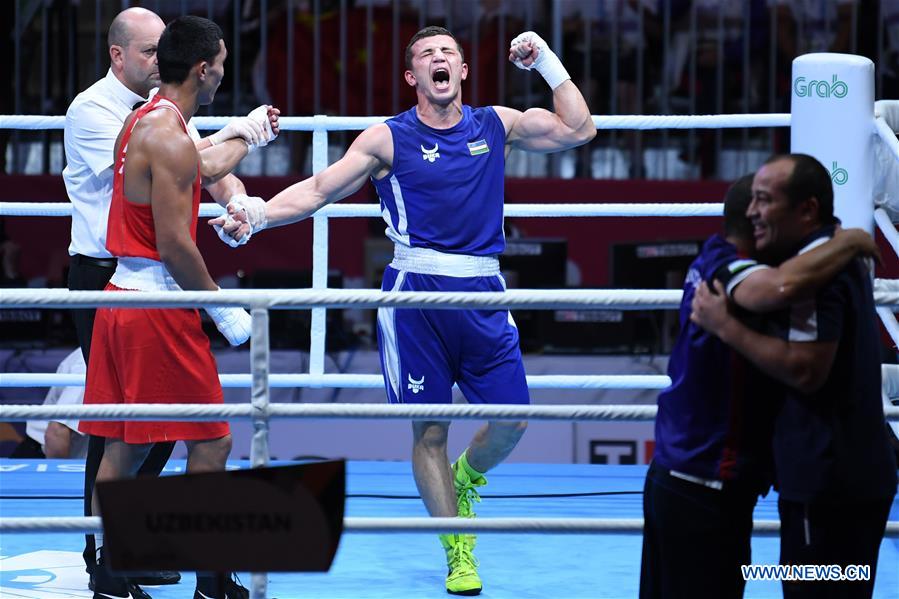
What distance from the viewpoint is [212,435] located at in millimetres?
2986

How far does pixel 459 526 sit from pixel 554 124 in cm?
154

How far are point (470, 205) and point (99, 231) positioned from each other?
994 mm

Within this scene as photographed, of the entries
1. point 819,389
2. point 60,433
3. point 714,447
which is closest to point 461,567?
point 714,447

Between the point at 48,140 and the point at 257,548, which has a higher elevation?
the point at 48,140

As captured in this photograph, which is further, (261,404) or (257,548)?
(261,404)

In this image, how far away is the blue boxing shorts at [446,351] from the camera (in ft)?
11.0

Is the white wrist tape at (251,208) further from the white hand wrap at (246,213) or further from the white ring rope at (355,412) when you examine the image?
the white ring rope at (355,412)

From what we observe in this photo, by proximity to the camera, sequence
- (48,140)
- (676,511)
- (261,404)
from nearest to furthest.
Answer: (676,511) < (261,404) < (48,140)

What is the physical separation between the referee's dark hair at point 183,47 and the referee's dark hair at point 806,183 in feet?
4.92

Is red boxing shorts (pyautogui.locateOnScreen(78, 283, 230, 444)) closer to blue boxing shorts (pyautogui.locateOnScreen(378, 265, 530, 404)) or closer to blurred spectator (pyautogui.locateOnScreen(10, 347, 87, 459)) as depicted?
blue boxing shorts (pyautogui.locateOnScreen(378, 265, 530, 404))

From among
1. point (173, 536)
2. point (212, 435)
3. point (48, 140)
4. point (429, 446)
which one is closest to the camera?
point (173, 536)

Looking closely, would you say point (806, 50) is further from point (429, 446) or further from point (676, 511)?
point (676, 511)

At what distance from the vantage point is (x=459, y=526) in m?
2.37

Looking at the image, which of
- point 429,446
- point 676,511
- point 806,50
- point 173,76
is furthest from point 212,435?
point 806,50
